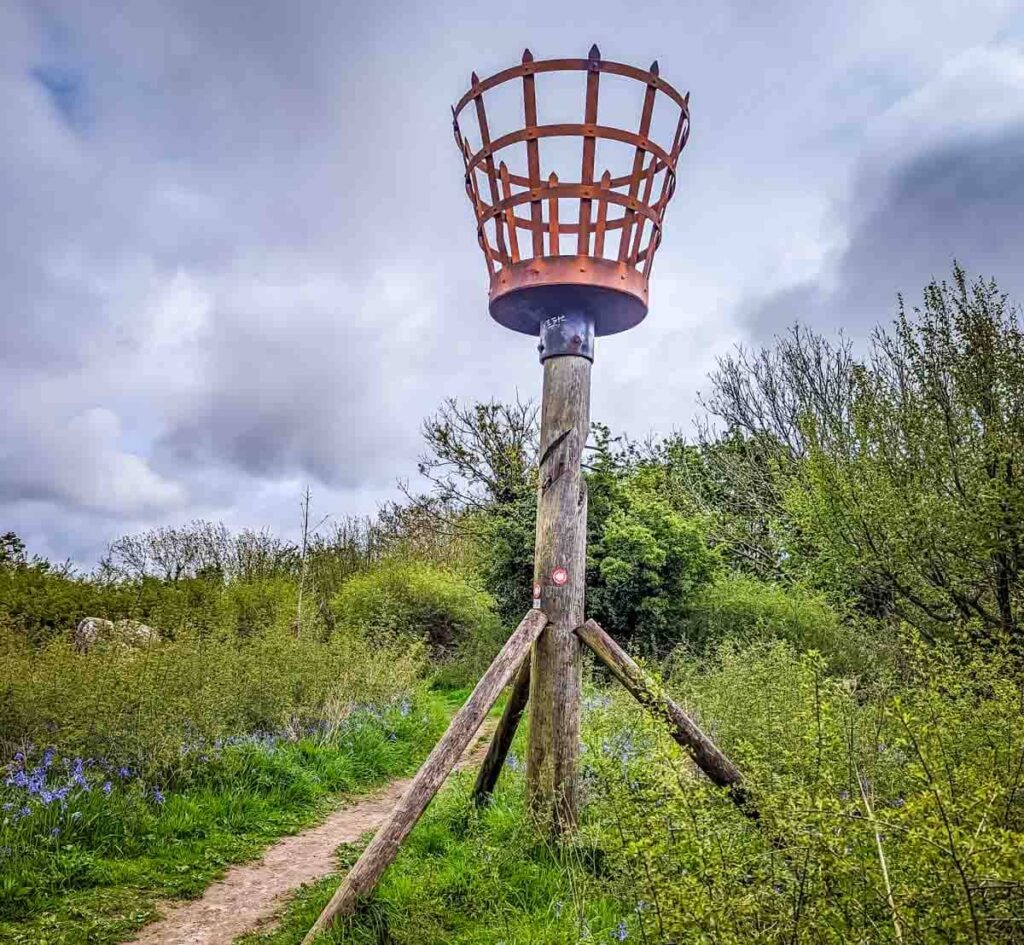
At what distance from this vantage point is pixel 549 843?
4.23 m

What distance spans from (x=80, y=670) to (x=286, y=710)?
5.91ft

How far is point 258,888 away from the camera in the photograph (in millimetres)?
4520

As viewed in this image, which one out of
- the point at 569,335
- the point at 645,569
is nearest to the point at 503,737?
the point at 569,335

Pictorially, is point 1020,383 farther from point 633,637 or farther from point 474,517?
point 474,517

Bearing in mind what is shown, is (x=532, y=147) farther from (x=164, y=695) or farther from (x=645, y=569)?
(x=645, y=569)

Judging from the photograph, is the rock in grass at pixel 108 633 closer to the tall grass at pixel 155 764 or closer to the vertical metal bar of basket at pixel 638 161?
the tall grass at pixel 155 764

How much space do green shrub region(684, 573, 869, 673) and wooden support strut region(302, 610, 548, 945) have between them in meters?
6.68

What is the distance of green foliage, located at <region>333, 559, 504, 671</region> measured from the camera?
14.0 meters

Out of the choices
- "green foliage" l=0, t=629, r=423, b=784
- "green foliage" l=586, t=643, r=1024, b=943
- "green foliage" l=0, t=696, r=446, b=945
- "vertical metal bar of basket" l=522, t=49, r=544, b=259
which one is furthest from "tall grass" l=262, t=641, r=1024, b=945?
"vertical metal bar of basket" l=522, t=49, r=544, b=259

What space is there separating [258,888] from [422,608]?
10.1 meters

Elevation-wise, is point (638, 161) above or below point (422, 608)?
above

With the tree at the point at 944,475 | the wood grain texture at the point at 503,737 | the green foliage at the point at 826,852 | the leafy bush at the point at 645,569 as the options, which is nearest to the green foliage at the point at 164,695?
the wood grain texture at the point at 503,737

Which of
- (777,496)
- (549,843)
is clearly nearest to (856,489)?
(549,843)

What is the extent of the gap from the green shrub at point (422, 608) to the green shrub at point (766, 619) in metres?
3.94
